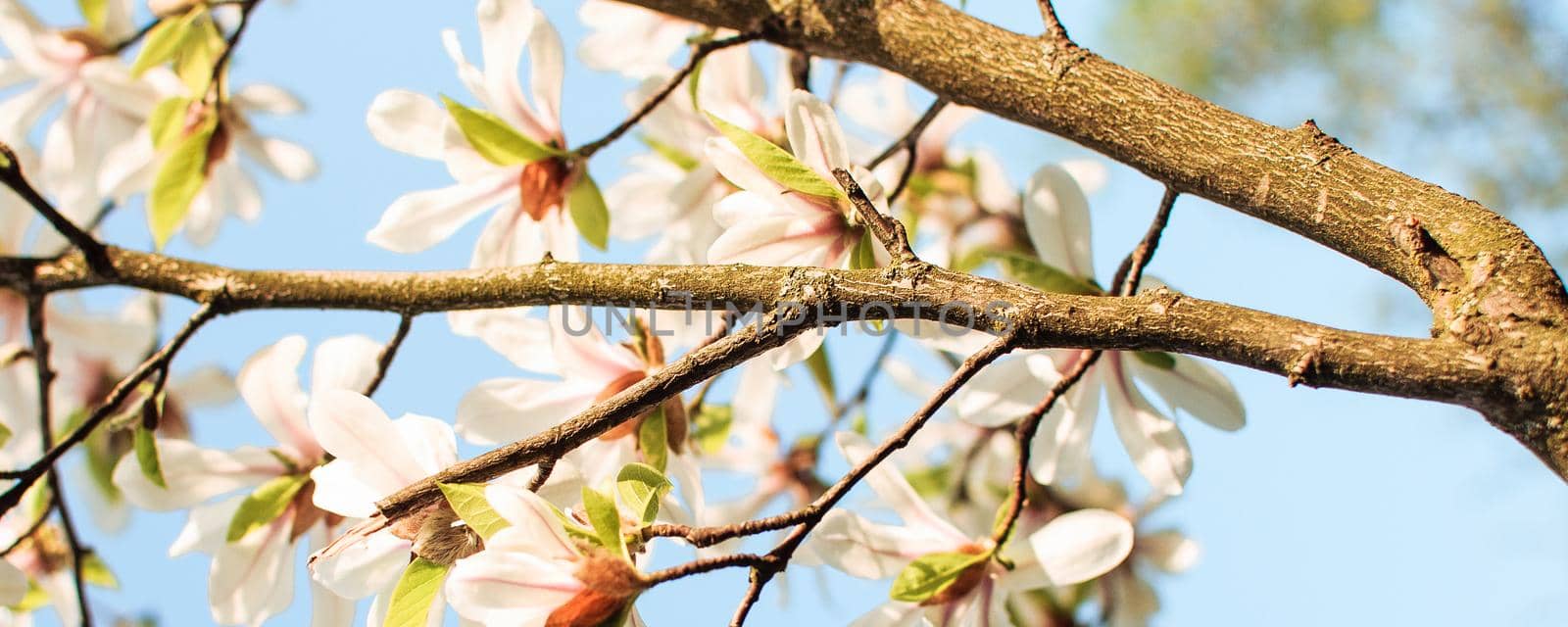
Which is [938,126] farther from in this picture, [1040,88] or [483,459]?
[483,459]

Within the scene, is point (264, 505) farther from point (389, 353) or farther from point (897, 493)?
point (897, 493)

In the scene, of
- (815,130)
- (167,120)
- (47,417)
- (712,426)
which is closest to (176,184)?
(167,120)

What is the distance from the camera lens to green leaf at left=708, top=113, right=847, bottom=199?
485 millimetres

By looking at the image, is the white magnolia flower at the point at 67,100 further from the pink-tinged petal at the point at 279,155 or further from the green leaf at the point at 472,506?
the green leaf at the point at 472,506

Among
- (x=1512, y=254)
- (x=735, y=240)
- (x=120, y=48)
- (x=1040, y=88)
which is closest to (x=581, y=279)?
(x=735, y=240)

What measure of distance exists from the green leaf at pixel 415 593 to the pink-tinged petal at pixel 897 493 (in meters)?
0.20

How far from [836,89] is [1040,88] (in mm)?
365

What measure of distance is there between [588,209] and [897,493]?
0.24 m

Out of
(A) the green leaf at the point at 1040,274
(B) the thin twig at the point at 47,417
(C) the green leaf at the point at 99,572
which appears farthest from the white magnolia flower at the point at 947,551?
(C) the green leaf at the point at 99,572

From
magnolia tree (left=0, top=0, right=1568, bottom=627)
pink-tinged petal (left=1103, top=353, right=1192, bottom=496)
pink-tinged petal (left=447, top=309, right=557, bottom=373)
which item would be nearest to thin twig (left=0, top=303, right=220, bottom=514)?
magnolia tree (left=0, top=0, right=1568, bottom=627)

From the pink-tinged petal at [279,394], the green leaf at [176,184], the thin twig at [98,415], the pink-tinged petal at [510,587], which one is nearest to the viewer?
the pink-tinged petal at [510,587]

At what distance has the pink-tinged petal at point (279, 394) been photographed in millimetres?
631

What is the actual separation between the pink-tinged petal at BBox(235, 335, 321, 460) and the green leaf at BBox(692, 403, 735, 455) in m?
0.25

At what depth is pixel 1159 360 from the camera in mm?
616
